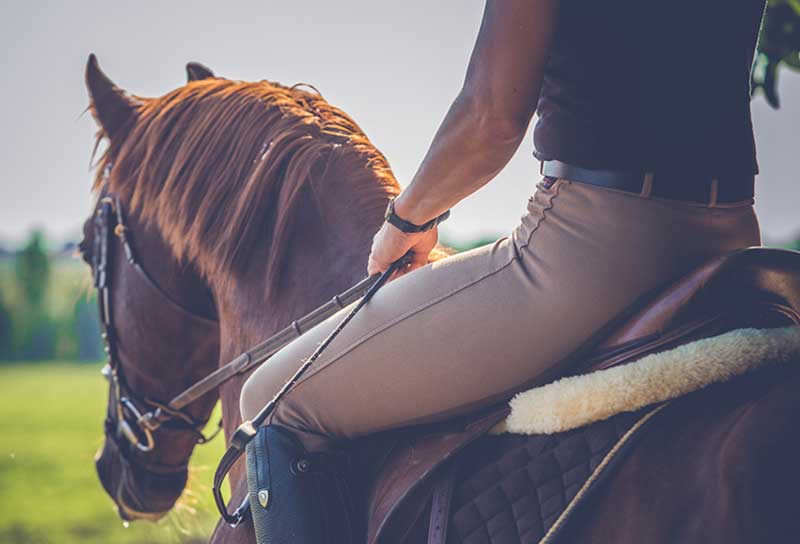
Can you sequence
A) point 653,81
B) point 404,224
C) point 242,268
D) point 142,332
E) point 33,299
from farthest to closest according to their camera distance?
point 33,299 → point 142,332 → point 242,268 → point 404,224 → point 653,81

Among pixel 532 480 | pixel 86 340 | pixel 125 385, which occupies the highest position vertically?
pixel 532 480

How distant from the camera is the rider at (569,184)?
155cm

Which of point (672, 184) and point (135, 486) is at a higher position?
point (672, 184)

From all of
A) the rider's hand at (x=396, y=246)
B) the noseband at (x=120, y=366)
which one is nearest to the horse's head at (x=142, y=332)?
the noseband at (x=120, y=366)

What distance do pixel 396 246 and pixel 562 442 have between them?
597mm

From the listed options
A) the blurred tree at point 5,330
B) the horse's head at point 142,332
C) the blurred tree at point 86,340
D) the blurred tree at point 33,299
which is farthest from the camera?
the blurred tree at point 33,299

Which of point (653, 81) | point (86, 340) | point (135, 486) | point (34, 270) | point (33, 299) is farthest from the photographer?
point (86, 340)

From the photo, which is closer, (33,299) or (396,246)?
(396,246)

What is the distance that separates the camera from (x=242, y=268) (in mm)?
2559

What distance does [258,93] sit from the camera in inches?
108

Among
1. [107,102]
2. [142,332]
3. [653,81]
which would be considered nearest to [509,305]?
[653,81]

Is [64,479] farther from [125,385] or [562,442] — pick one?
[562,442]

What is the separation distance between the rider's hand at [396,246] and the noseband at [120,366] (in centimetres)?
107

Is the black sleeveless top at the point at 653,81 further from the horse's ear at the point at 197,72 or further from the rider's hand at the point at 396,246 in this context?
the horse's ear at the point at 197,72
